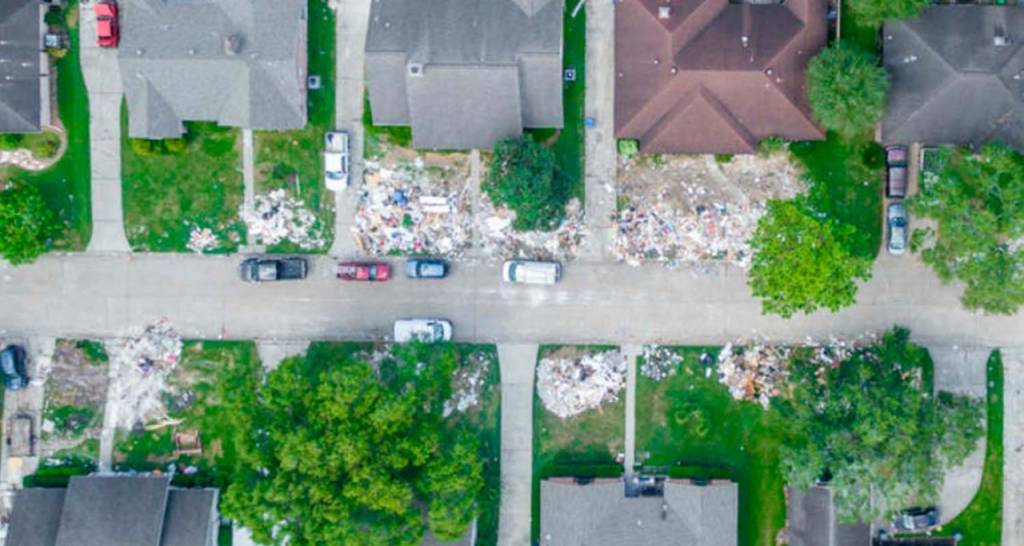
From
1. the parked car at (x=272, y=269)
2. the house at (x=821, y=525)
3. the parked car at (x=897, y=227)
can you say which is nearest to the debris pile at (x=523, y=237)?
A: the parked car at (x=272, y=269)

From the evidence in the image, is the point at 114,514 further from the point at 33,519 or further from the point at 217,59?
the point at 217,59

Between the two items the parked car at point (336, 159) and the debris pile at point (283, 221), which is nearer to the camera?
the parked car at point (336, 159)

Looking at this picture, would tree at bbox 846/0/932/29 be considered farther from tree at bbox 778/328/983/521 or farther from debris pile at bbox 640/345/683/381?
debris pile at bbox 640/345/683/381

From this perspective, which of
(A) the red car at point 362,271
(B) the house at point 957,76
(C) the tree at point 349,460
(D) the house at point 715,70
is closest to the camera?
(C) the tree at point 349,460

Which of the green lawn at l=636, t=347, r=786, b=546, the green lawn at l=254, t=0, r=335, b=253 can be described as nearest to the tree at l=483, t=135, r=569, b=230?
the green lawn at l=254, t=0, r=335, b=253

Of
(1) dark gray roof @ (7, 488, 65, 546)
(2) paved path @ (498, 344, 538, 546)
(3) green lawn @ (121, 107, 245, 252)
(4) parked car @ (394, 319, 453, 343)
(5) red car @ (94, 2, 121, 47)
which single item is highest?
(5) red car @ (94, 2, 121, 47)

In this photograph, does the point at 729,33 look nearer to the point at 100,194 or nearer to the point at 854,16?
the point at 854,16

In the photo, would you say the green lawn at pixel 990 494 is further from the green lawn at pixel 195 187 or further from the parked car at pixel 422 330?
the green lawn at pixel 195 187

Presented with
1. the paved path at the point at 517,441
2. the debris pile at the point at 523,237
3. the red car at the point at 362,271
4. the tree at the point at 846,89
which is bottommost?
the paved path at the point at 517,441
